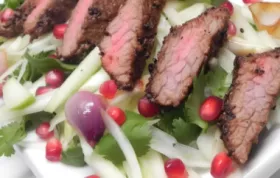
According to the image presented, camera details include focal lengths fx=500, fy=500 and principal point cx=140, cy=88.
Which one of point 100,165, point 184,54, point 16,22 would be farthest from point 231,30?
point 16,22

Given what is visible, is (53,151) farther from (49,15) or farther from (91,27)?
(49,15)

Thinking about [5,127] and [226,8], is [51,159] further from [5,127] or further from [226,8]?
[226,8]

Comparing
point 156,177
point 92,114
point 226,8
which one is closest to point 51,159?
point 92,114

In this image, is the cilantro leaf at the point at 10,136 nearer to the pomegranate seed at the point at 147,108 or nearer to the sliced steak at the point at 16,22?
the pomegranate seed at the point at 147,108

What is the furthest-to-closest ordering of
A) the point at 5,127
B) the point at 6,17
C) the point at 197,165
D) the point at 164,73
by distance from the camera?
the point at 6,17 < the point at 5,127 < the point at 164,73 < the point at 197,165

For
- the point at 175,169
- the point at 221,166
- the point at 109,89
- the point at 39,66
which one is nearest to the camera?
the point at 221,166

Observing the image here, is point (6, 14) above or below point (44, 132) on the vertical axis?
above
